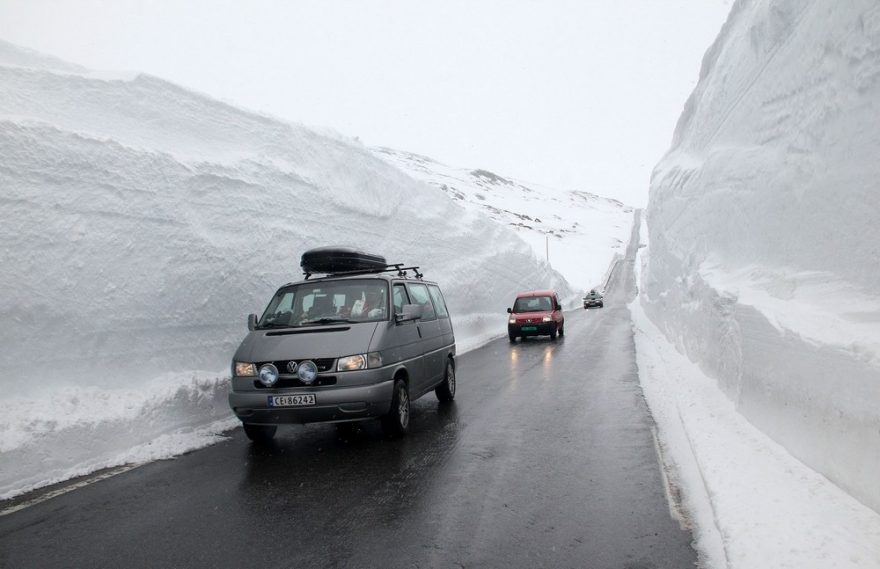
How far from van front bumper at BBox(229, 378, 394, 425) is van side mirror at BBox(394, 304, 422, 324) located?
3.36ft

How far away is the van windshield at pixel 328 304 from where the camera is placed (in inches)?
270

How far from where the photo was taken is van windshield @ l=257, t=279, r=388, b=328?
686cm

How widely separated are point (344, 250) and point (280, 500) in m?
5.15

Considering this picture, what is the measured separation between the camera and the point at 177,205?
9617 mm

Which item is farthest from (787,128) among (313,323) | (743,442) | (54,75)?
(54,75)

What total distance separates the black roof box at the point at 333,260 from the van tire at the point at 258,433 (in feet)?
10.1

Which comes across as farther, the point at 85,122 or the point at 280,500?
the point at 85,122

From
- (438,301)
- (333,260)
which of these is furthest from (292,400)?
(438,301)

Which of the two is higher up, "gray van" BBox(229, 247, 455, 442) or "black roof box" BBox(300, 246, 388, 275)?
"black roof box" BBox(300, 246, 388, 275)

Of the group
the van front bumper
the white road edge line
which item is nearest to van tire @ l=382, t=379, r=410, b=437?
the van front bumper

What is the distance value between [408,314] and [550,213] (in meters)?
124

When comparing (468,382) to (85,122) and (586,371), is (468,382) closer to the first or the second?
(586,371)

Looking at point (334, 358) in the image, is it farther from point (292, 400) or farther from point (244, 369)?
point (244, 369)

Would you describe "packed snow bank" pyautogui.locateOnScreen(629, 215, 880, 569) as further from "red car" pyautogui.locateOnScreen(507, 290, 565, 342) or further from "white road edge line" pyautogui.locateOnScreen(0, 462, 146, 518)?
"red car" pyautogui.locateOnScreen(507, 290, 565, 342)
